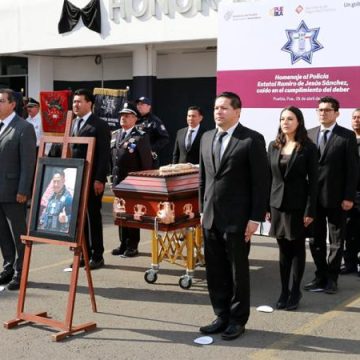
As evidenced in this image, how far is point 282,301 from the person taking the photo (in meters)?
5.50

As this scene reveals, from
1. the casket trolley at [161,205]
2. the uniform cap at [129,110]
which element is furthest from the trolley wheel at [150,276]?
the uniform cap at [129,110]

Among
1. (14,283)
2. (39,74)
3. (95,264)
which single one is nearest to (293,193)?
(95,264)

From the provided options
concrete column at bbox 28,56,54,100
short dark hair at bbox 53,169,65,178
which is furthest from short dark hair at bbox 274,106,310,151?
concrete column at bbox 28,56,54,100

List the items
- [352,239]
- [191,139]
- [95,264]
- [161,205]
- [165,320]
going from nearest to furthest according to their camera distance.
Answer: [165,320] < [161,205] < [352,239] < [95,264] < [191,139]

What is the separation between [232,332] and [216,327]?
18 centimetres

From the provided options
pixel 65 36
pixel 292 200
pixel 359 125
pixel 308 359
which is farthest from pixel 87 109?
pixel 65 36

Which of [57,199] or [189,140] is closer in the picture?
[57,199]

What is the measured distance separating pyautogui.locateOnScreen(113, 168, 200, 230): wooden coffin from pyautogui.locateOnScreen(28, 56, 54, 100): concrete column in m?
11.8

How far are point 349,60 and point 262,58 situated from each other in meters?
1.26

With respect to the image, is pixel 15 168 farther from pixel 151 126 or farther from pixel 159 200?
pixel 151 126

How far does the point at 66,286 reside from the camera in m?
6.24

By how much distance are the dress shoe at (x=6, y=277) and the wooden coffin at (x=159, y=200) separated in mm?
1280

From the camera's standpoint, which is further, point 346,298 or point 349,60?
point 349,60

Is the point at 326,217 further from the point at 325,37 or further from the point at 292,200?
the point at 325,37
